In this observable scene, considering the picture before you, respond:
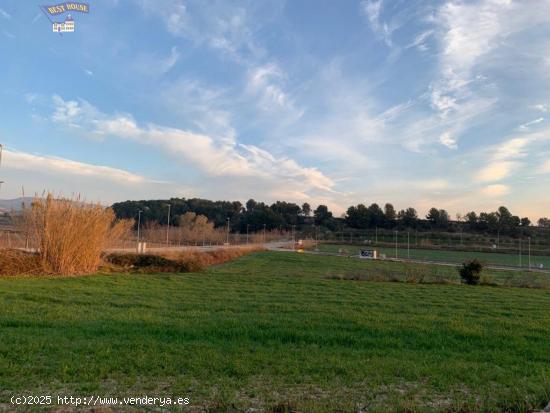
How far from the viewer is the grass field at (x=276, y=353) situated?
171 inches

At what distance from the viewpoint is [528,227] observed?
106375 millimetres

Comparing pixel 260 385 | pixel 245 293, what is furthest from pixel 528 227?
pixel 260 385

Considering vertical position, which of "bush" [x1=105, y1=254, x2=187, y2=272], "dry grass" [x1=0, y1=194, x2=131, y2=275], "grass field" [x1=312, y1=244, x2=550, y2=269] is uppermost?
"dry grass" [x1=0, y1=194, x2=131, y2=275]

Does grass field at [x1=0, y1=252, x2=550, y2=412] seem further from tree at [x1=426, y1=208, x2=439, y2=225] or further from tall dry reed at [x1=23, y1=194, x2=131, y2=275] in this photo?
tree at [x1=426, y1=208, x2=439, y2=225]

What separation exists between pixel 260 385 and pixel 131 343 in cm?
244

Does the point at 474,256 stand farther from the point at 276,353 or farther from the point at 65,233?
the point at 276,353

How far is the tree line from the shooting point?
357ft

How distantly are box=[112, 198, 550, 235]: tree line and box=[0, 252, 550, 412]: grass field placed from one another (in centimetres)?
9642

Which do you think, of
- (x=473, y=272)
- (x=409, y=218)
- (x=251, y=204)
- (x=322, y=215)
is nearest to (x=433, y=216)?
(x=409, y=218)

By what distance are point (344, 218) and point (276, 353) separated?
121 m

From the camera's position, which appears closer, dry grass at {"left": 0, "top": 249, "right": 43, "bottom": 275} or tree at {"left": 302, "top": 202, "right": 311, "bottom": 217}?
dry grass at {"left": 0, "top": 249, "right": 43, "bottom": 275}

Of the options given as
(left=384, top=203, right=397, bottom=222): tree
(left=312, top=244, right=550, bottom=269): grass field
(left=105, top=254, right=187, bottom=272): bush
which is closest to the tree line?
(left=384, top=203, right=397, bottom=222): tree

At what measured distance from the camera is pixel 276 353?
5961 mm

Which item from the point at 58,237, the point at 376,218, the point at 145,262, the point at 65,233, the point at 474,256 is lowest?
the point at 474,256
